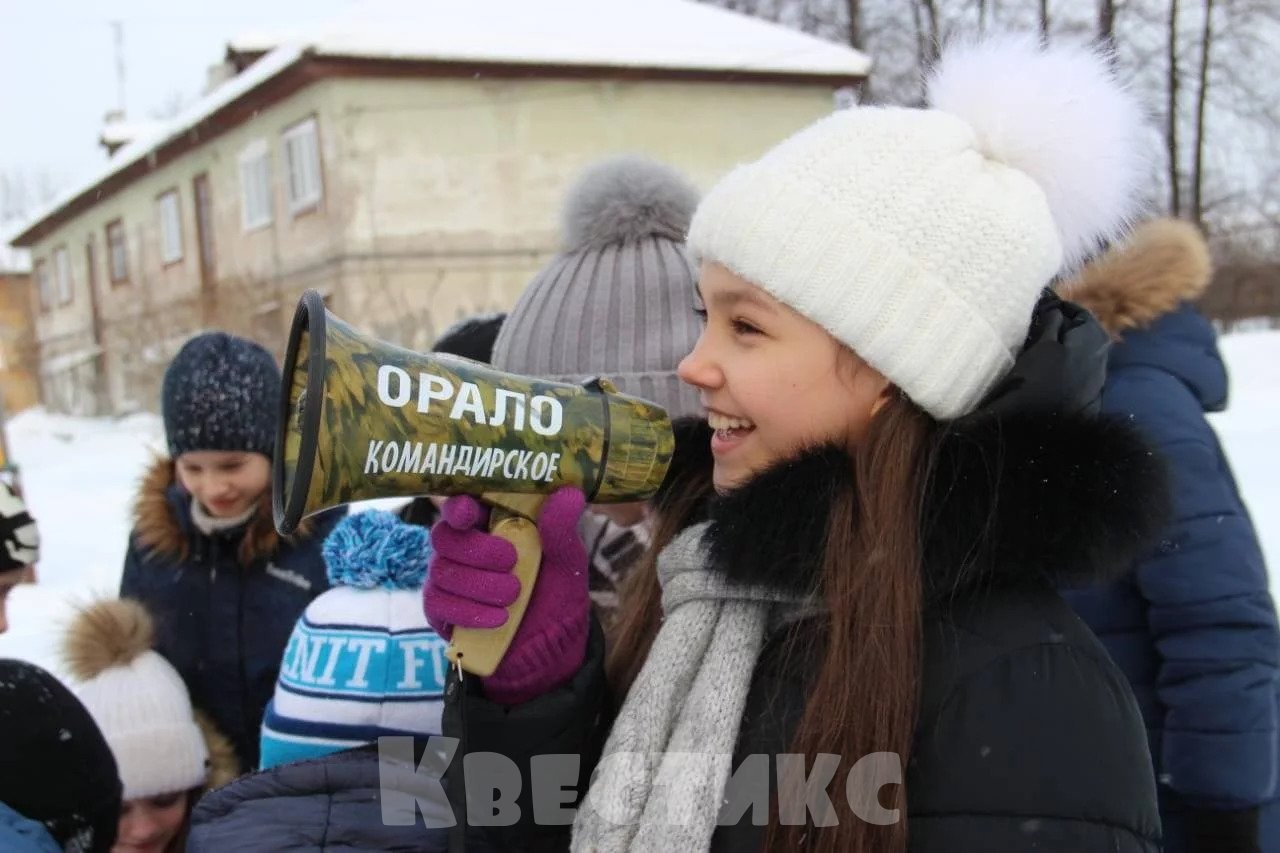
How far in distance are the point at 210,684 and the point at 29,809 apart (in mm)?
1063

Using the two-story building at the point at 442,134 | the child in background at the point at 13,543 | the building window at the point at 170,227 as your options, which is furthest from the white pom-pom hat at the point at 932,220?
the building window at the point at 170,227

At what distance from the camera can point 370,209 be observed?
711 inches

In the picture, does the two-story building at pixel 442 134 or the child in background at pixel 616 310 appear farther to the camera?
the two-story building at pixel 442 134

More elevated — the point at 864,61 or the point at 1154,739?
the point at 864,61

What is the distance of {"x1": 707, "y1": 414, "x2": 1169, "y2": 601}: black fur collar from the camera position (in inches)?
48.6

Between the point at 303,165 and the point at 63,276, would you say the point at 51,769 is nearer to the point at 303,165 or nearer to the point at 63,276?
the point at 303,165

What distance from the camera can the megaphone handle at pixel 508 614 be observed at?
4.59 ft

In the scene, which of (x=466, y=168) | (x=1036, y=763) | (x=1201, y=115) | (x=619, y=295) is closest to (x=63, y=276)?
(x=466, y=168)

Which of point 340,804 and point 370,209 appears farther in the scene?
point 370,209

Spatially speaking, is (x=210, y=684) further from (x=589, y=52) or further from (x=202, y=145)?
(x=202, y=145)

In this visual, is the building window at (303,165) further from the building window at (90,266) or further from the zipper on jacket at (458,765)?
the zipper on jacket at (458,765)

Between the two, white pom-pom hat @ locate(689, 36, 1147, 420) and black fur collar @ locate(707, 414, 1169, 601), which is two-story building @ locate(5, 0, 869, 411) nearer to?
white pom-pom hat @ locate(689, 36, 1147, 420)

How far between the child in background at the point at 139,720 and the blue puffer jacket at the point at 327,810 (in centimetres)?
79

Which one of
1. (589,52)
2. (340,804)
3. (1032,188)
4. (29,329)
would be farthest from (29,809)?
(29,329)
